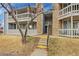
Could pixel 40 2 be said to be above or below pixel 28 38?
above

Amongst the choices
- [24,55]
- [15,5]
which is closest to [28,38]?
[24,55]

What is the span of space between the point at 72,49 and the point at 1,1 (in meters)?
1.13

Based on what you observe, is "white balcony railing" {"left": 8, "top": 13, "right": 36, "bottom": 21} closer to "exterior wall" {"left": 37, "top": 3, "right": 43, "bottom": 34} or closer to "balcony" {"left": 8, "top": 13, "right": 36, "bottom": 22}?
"balcony" {"left": 8, "top": 13, "right": 36, "bottom": 22}

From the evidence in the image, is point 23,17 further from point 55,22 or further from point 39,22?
point 55,22

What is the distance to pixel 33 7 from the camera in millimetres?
3314

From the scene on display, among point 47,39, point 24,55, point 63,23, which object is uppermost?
point 63,23

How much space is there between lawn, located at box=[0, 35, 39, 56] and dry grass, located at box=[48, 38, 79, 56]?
8.9 inches

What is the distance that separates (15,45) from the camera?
3297 mm

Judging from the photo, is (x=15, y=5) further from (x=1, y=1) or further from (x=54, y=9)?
(x=54, y=9)

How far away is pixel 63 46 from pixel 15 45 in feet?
2.10

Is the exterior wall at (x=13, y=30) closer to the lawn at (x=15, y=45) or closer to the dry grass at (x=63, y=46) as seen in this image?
the lawn at (x=15, y=45)

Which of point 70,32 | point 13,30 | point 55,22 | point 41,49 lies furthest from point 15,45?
point 70,32

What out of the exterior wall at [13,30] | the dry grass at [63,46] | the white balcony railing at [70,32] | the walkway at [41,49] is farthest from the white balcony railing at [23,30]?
the white balcony railing at [70,32]

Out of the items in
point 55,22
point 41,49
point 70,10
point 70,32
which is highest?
point 70,10
